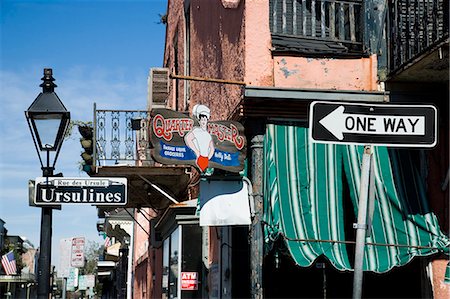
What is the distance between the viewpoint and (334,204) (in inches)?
351

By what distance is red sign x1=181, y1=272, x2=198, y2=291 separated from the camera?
12.4m

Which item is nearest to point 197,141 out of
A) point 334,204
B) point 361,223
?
point 334,204

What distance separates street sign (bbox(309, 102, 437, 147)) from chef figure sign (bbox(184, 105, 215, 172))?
344 cm

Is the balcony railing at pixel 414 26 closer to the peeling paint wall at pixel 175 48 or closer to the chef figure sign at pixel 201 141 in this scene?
the chef figure sign at pixel 201 141

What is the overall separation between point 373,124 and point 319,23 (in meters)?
5.05

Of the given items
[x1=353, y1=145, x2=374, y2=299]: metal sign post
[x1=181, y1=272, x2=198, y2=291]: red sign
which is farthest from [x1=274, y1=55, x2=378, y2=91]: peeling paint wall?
[x1=181, y1=272, x2=198, y2=291]: red sign

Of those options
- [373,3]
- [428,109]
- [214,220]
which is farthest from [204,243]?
[428,109]

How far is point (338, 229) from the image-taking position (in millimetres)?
8773

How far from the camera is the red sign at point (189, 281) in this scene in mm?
12430

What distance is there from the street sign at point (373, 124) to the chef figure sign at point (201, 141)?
3439mm

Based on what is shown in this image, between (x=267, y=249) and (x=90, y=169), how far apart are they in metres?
5.03

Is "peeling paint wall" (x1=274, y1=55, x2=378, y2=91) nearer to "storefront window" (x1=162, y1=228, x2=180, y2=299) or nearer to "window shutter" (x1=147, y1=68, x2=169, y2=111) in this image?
"storefront window" (x1=162, y1=228, x2=180, y2=299)

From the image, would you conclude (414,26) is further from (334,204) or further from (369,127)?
(369,127)

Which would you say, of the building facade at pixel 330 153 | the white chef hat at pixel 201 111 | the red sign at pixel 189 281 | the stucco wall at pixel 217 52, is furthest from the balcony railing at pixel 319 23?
the red sign at pixel 189 281
